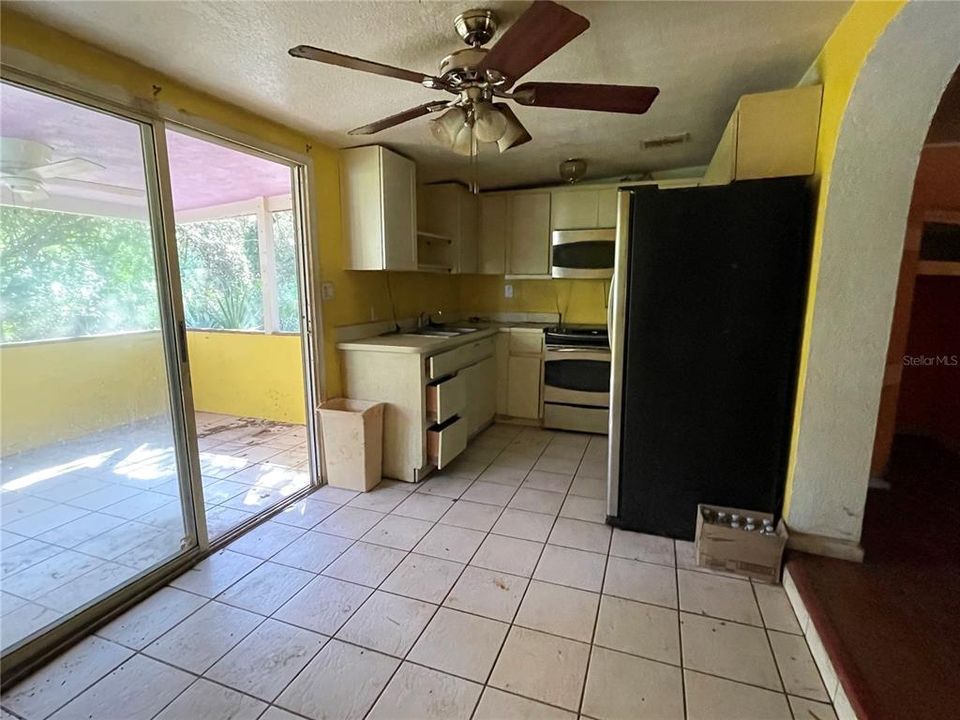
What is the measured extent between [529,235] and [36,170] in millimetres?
3121

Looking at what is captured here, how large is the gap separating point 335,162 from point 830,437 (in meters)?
2.95

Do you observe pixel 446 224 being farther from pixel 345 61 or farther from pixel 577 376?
pixel 345 61

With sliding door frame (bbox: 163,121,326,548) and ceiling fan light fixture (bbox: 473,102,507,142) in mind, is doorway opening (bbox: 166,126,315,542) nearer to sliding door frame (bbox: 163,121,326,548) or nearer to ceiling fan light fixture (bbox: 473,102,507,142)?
sliding door frame (bbox: 163,121,326,548)

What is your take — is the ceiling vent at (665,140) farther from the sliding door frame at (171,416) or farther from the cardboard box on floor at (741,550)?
the sliding door frame at (171,416)

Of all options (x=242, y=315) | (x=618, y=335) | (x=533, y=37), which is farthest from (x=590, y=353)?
(x=242, y=315)

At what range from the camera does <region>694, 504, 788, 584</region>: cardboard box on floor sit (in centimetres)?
181

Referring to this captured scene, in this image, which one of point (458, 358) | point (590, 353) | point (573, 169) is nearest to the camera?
point (458, 358)

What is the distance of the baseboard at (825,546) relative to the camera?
1.78m

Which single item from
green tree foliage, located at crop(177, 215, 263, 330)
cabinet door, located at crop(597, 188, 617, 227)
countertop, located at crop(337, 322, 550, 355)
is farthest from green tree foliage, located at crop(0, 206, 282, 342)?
cabinet door, located at crop(597, 188, 617, 227)

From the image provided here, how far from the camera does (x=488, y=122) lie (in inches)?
65.6

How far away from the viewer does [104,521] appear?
6.06ft

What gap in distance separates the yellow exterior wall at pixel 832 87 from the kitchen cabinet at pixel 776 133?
0.04 meters

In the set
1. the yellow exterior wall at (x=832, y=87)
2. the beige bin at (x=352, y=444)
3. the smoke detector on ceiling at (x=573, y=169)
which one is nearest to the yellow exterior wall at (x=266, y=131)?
the beige bin at (x=352, y=444)

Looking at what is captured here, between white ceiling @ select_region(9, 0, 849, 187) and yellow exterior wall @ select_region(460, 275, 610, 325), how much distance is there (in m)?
1.76
